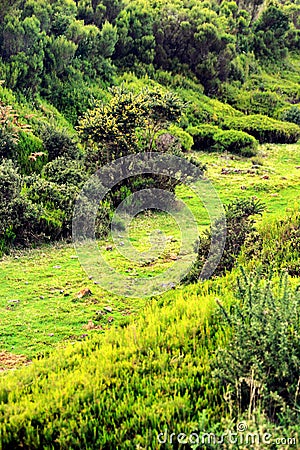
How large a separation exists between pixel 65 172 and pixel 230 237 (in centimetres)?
416

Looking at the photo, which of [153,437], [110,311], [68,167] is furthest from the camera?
[68,167]

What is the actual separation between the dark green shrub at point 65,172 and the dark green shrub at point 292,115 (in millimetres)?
12413

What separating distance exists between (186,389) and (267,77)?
24154 mm

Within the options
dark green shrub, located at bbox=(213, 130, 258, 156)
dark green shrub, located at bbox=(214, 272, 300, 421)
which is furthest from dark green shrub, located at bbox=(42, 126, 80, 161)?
dark green shrub, located at bbox=(214, 272, 300, 421)

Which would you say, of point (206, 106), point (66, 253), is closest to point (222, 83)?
point (206, 106)

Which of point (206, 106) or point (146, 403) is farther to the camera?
point (206, 106)

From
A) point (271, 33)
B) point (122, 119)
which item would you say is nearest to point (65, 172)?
point (122, 119)

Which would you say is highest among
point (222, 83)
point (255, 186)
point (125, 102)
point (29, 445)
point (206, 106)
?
point (222, 83)

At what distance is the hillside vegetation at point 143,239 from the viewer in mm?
3545

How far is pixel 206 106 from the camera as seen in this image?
19906 mm

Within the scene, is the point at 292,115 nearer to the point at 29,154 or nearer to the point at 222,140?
the point at 222,140

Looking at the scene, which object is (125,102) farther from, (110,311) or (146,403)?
(146,403)

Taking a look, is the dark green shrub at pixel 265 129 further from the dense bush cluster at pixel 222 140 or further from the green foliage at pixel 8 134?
the green foliage at pixel 8 134

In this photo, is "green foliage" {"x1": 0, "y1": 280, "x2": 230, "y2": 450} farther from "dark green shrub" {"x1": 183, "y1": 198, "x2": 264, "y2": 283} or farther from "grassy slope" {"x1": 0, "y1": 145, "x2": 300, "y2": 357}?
"dark green shrub" {"x1": 183, "y1": 198, "x2": 264, "y2": 283}
